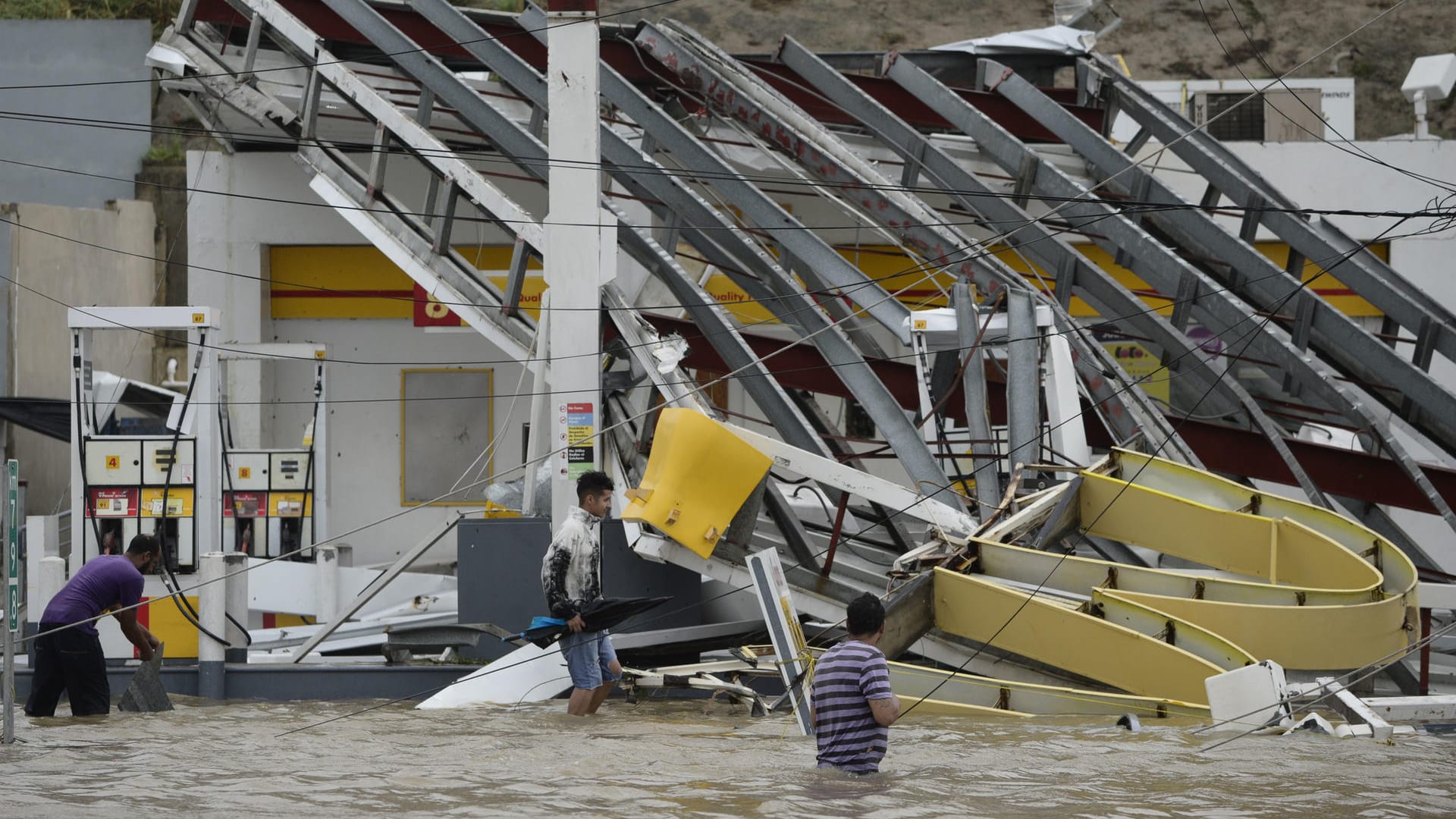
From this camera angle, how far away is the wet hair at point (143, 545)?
35.2 feet

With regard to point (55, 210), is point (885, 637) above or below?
below

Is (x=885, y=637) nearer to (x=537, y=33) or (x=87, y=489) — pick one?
(x=87, y=489)

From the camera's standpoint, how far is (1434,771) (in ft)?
26.5

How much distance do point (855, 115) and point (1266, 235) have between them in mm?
6362

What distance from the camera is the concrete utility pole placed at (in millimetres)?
12180

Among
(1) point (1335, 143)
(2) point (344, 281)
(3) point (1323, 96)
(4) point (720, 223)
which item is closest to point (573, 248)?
(4) point (720, 223)

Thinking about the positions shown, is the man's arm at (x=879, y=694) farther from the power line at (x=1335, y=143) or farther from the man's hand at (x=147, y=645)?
the power line at (x=1335, y=143)

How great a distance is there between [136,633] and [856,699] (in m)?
6.03

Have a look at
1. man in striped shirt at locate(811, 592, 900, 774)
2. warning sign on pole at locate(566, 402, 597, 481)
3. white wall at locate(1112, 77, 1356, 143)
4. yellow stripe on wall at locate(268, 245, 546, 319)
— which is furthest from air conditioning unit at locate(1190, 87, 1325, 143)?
man in striped shirt at locate(811, 592, 900, 774)

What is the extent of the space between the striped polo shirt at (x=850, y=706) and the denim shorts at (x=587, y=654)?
2895 millimetres

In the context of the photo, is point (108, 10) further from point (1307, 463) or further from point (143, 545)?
point (1307, 463)

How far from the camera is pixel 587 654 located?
10.1 m

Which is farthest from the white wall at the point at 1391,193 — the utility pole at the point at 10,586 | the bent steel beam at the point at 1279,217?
the utility pole at the point at 10,586

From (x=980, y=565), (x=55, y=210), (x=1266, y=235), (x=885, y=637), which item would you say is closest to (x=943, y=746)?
(x=885, y=637)
